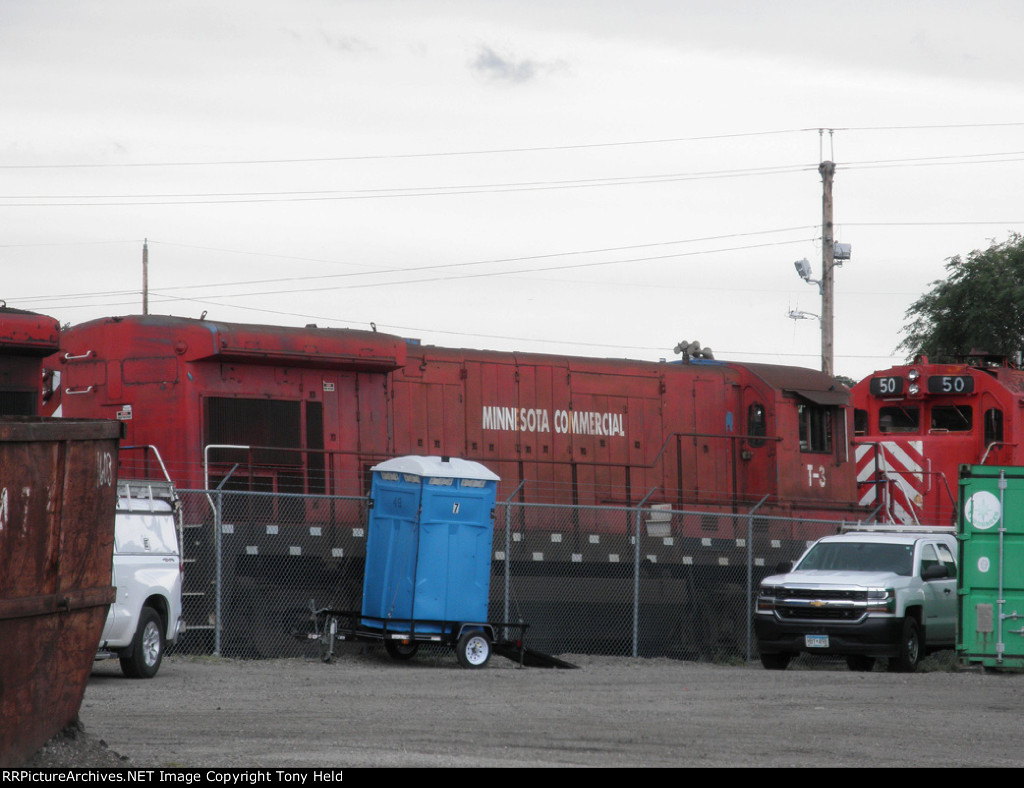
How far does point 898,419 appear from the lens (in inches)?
883

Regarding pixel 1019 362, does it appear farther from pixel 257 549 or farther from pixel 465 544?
pixel 257 549

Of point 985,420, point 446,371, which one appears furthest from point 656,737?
point 985,420

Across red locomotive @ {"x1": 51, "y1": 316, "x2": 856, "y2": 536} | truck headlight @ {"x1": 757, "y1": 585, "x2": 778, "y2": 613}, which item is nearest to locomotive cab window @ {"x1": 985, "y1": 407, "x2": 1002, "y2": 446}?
red locomotive @ {"x1": 51, "y1": 316, "x2": 856, "y2": 536}

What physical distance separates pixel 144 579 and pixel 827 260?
894 inches

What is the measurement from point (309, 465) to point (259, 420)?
2.74ft

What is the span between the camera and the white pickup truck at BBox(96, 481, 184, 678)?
12.6 metres

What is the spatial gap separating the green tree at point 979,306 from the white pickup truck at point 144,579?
2388cm

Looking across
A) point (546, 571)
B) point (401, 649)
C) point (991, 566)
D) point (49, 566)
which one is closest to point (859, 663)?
point (991, 566)

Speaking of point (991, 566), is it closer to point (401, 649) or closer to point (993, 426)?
point (993, 426)

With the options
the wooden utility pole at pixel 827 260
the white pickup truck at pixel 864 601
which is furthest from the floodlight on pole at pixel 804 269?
the white pickup truck at pixel 864 601

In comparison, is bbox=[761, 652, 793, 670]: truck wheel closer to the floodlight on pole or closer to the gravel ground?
the gravel ground

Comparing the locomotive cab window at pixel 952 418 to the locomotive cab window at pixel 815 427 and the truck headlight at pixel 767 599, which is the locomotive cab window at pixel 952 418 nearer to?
the locomotive cab window at pixel 815 427

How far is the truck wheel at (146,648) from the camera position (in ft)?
42.0

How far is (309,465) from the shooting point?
1647 cm
